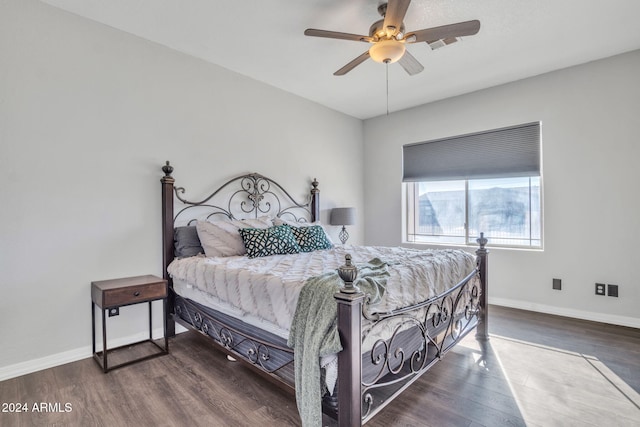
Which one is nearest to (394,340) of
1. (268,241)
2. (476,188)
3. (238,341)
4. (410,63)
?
(238,341)

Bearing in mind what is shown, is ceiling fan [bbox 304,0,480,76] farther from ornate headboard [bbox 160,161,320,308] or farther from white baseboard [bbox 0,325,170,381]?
white baseboard [bbox 0,325,170,381]

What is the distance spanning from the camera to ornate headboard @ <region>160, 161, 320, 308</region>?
2916 mm

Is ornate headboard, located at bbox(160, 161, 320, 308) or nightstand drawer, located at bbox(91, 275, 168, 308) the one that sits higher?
ornate headboard, located at bbox(160, 161, 320, 308)

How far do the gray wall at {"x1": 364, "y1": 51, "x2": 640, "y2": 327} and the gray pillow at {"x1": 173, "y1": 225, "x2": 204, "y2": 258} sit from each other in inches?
142

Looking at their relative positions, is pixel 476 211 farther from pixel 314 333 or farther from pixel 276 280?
pixel 314 333

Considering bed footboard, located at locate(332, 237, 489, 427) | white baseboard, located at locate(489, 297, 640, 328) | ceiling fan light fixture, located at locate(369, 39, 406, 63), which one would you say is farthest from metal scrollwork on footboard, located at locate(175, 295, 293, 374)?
white baseboard, located at locate(489, 297, 640, 328)

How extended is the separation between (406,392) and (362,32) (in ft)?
9.46

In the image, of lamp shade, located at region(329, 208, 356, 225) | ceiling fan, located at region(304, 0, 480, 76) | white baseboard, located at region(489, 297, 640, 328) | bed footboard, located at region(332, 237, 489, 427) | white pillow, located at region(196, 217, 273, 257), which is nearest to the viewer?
bed footboard, located at region(332, 237, 489, 427)

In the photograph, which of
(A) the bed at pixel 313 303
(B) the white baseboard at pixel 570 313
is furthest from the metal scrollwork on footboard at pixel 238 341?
(B) the white baseboard at pixel 570 313

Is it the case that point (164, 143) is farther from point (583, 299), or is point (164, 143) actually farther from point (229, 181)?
point (583, 299)

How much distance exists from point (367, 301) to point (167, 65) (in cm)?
297

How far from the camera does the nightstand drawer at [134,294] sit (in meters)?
2.24

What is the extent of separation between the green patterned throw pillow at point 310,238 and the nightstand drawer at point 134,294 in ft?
A: 4.42

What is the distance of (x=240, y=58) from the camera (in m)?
3.18
